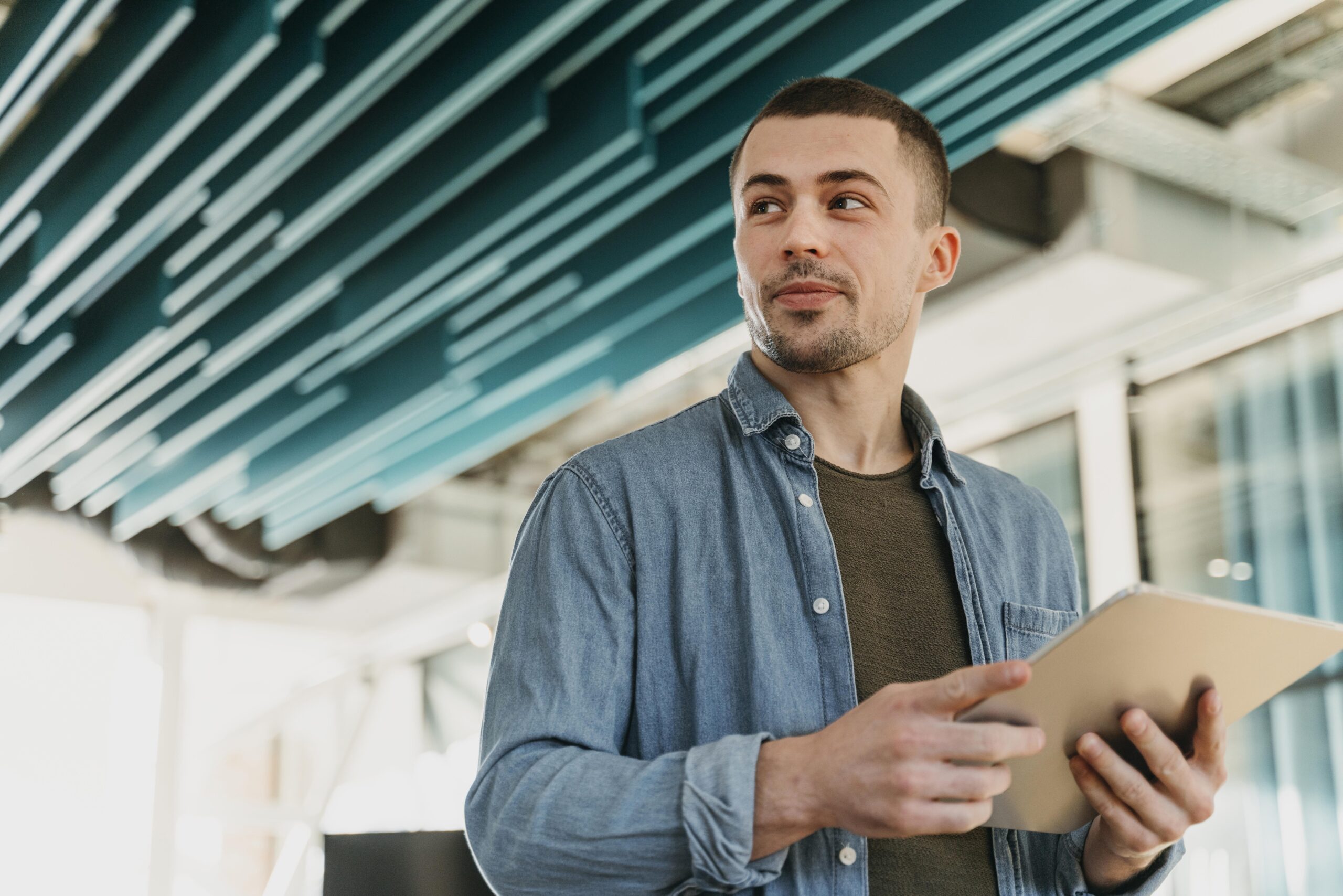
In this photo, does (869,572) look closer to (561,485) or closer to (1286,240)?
(561,485)

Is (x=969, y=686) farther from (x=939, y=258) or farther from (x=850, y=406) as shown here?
(x=939, y=258)

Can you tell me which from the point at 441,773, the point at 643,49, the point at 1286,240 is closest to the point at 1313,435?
the point at 1286,240

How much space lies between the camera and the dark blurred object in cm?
157

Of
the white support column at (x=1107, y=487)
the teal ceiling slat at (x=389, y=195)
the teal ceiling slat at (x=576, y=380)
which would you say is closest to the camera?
the teal ceiling slat at (x=389, y=195)

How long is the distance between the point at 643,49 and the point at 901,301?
197 centimetres

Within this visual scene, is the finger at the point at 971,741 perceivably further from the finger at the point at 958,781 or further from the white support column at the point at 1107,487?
the white support column at the point at 1107,487

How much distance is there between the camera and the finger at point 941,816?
2.88 feet

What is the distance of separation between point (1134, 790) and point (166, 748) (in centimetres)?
682

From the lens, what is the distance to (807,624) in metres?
1.16

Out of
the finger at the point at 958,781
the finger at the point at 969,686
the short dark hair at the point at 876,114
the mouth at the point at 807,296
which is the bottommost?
the finger at the point at 958,781

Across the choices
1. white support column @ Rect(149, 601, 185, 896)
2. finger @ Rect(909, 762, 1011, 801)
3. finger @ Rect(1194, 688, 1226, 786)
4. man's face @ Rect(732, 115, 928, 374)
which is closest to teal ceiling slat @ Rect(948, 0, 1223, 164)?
man's face @ Rect(732, 115, 928, 374)

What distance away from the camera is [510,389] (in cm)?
489

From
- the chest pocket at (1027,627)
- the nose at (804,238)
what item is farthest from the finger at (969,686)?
the nose at (804,238)

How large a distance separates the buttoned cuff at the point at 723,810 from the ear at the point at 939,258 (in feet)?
2.24
